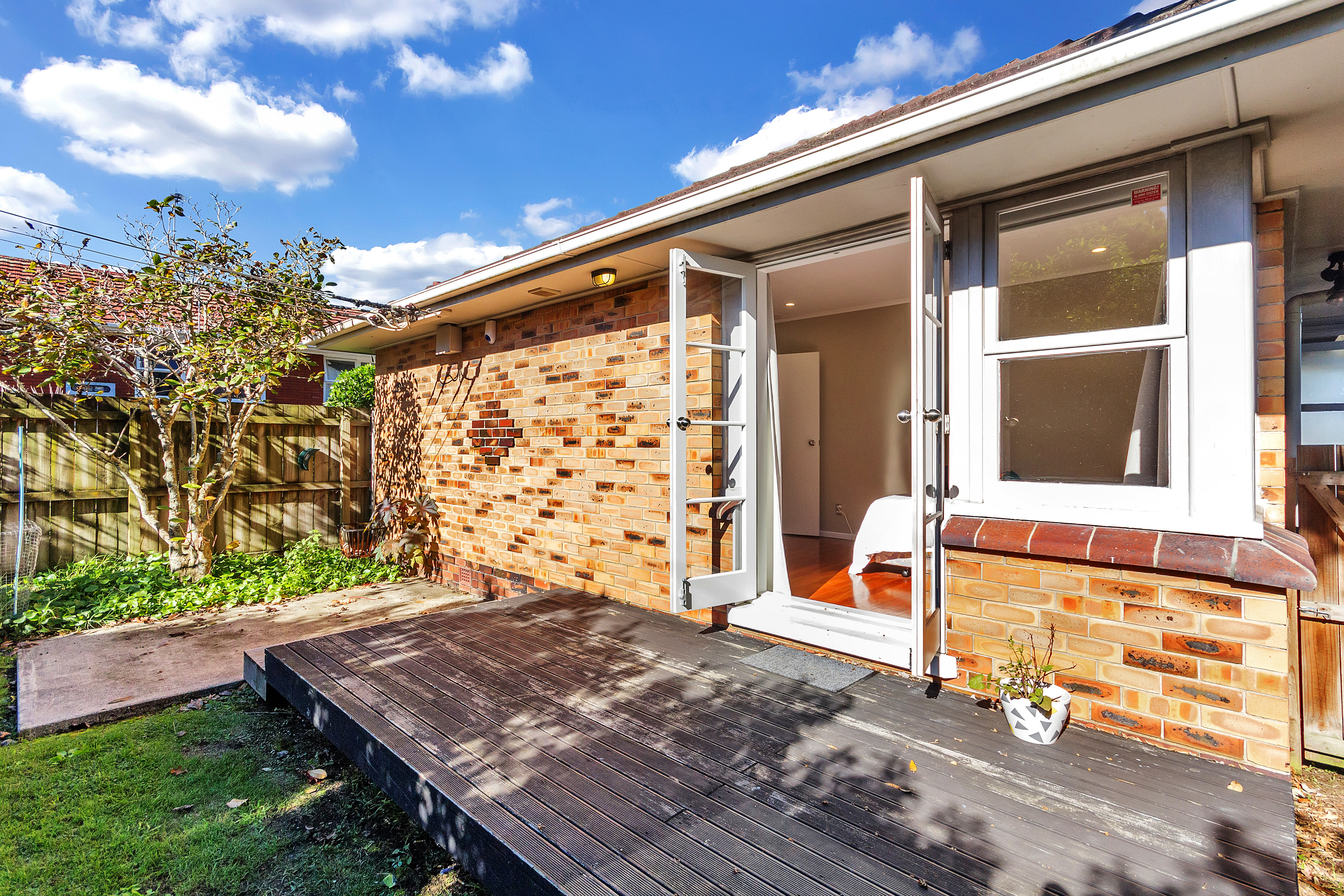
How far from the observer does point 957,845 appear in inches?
60.8

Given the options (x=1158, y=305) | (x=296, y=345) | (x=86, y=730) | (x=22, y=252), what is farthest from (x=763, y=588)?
(x=22, y=252)

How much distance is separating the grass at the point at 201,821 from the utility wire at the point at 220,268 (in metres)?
3.43

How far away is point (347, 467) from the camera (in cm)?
700

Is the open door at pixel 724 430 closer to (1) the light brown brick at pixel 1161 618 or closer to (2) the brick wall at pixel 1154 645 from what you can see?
(2) the brick wall at pixel 1154 645

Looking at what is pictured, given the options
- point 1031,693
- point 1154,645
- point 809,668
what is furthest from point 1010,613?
point 809,668

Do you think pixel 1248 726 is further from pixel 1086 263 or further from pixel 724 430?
pixel 724 430

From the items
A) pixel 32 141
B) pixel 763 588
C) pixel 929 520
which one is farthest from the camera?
pixel 32 141

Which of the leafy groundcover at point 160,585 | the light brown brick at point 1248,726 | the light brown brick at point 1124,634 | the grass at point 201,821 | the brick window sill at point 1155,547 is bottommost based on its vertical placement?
the grass at point 201,821

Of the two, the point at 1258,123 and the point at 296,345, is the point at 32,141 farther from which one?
the point at 1258,123

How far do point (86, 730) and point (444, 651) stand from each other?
71.0 inches

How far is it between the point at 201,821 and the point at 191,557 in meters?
4.05

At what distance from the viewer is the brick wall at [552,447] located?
383 cm

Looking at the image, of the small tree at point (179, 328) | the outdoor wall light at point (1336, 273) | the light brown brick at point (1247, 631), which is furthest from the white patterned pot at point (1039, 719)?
the small tree at point (179, 328)

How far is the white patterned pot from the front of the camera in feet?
6.87
